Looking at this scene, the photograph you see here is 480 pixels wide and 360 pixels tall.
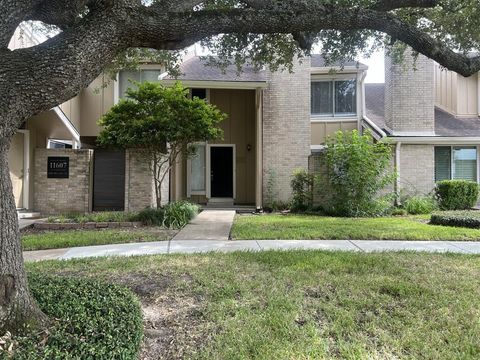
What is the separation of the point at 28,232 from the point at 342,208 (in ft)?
29.1

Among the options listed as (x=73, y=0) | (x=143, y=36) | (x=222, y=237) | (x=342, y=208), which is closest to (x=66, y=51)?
(x=143, y=36)

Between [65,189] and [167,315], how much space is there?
9958mm

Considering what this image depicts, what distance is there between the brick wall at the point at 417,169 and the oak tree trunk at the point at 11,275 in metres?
14.2

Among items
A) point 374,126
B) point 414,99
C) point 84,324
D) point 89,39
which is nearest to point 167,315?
point 84,324

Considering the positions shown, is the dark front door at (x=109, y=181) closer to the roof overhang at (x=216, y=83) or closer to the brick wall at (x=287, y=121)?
the roof overhang at (x=216, y=83)

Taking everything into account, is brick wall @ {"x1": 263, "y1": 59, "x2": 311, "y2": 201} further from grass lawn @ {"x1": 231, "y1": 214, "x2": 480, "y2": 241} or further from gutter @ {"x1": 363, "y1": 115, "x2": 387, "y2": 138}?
grass lawn @ {"x1": 231, "y1": 214, "x2": 480, "y2": 241}

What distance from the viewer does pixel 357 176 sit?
12.7m

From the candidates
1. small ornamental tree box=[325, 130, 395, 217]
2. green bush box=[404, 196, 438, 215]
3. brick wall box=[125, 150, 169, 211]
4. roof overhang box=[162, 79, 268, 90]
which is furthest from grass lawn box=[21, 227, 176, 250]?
green bush box=[404, 196, 438, 215]

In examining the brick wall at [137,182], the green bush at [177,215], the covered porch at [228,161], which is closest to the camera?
the green bush at [177,215]

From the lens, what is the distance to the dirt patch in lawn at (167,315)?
342 centimetres

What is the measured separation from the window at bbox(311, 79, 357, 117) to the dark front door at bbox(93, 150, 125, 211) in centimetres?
862

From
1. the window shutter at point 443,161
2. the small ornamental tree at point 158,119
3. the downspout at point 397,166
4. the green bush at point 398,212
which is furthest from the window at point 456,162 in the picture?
the small ornamental tree at point 158,119

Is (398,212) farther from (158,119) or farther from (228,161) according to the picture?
(158,119)

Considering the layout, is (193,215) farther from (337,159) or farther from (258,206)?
(337,159)
